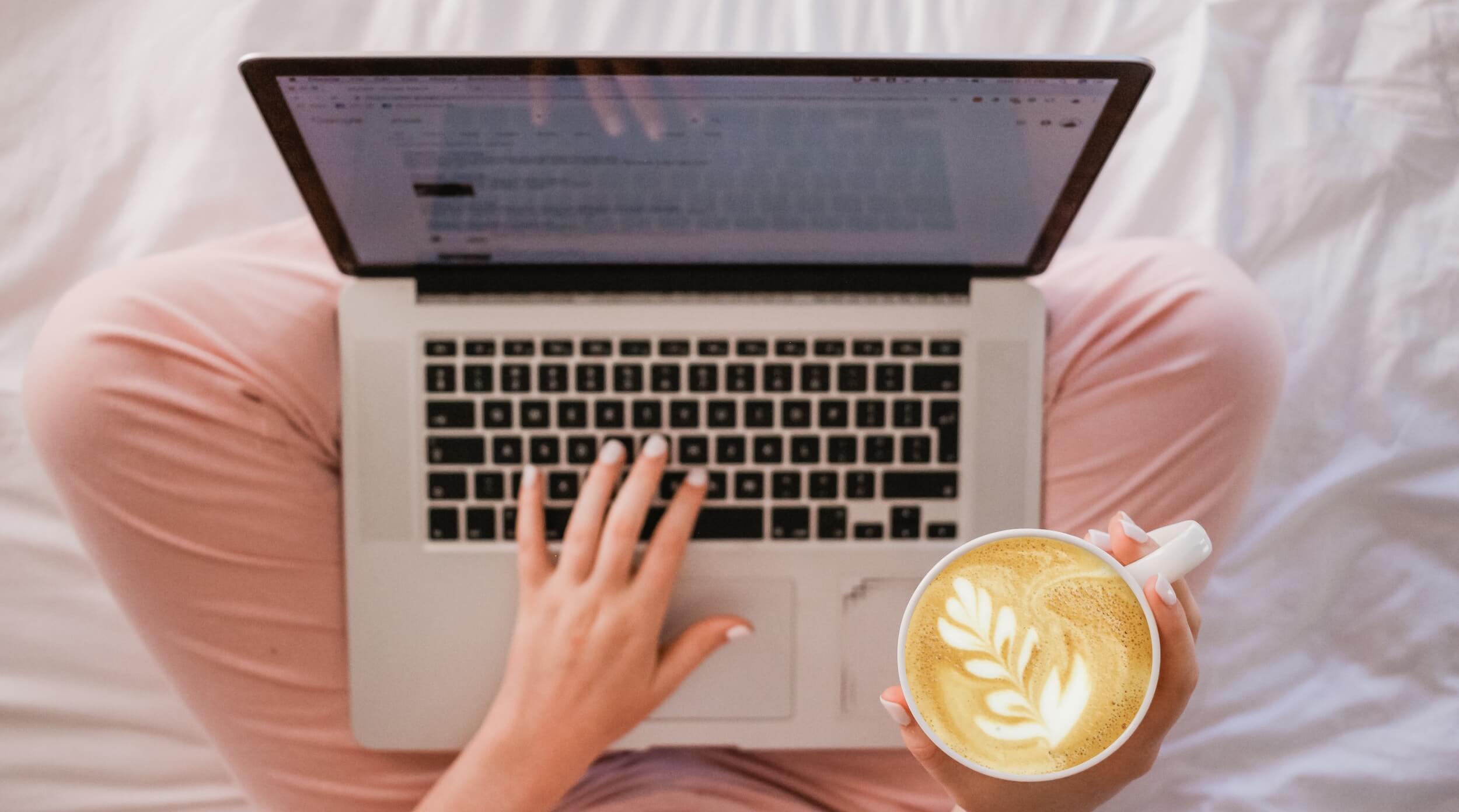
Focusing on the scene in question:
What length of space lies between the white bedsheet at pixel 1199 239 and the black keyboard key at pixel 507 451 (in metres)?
0.37

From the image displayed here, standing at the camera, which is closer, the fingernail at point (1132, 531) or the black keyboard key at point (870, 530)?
the fingernail at point (1132, 531)

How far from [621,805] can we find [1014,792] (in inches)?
14.1

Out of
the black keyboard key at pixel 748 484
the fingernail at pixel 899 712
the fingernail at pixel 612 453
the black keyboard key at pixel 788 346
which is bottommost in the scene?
the fingernail at pixel 899 712

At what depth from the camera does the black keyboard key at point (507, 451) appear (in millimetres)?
703

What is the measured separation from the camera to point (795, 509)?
0.71 m

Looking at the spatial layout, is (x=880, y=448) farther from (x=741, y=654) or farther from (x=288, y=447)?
(x=288, y=447)

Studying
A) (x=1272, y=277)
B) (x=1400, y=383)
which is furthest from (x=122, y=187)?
(x=1400, y=383)

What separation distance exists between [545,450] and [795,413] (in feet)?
0.66

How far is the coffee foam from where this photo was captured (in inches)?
19.6

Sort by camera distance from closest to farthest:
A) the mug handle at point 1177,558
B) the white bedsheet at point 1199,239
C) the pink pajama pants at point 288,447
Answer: the mug handle at point 1177,558 < the pink pajama pants at point 288,447 < the white bedsheet at point 1199,239

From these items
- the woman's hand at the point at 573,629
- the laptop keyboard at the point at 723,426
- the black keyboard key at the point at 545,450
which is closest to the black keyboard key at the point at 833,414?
the laptop keyboard at the point at 723,426

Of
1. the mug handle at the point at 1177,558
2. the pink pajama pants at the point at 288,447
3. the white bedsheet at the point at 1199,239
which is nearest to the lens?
the mug handle at the point at 1177,558

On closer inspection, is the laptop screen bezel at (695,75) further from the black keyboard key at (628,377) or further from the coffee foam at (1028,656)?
the coffee foam at (1028,656)

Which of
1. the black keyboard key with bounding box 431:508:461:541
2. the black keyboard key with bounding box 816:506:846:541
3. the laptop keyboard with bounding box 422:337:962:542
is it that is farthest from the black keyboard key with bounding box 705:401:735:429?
the black keyboard key with bounding box 431:508:461:541
